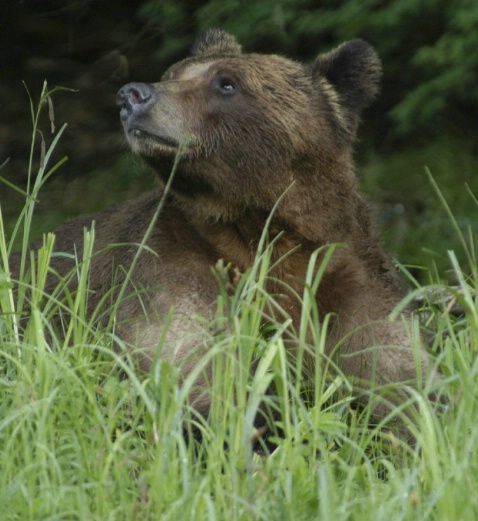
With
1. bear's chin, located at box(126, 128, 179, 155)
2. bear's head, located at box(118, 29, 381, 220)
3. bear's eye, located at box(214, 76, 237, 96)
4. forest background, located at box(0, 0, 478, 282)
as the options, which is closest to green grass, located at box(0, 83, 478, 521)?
bear's chin, located at box(126, 128, 179, 155)

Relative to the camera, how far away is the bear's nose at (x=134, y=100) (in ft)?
16.3

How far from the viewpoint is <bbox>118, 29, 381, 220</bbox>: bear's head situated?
5.03m

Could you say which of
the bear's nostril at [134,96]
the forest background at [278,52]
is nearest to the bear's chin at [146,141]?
the bear's nostril at [134,96]

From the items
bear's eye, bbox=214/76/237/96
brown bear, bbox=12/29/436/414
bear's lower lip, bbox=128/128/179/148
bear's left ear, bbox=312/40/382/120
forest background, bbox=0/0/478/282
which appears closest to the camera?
bear's lower lip, bbox=128/128/179/148

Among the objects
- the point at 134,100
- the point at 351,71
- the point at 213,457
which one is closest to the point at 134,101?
the point at 134,100

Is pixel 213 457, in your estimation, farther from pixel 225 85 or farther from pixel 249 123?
pixel 225 85

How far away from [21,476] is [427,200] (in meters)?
5.63

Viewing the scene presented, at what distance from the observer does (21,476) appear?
10.9 feet

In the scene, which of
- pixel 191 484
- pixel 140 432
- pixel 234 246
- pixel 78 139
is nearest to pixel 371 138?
pixel 78 139

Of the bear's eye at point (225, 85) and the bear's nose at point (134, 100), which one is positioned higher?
the bear's nose at point (134, 100)

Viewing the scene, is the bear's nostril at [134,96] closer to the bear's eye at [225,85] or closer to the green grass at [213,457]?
the bear's eye at [225,85]

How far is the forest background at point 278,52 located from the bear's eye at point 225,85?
112 centimetres

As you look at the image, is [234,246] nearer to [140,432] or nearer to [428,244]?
[140,432]

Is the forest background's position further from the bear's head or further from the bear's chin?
the bear's chin
